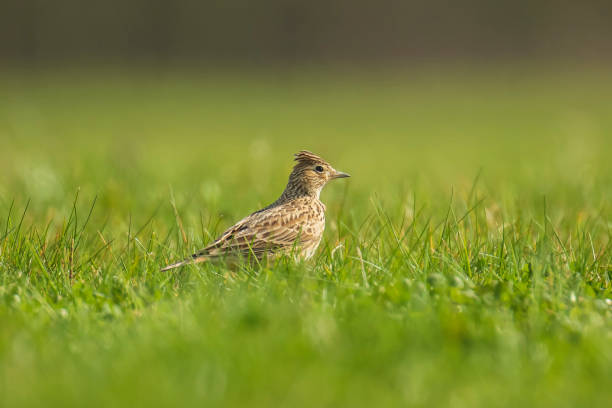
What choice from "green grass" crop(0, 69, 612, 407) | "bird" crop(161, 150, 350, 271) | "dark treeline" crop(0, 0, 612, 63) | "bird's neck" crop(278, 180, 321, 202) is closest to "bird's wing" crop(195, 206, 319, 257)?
"bird" crop(161, 150, 350, 271)

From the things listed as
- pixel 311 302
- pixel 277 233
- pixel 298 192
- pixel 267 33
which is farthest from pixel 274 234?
pixel 267 33

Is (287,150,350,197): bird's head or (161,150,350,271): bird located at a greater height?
(287,150,350,197): bird's head

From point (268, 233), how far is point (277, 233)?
0.06 metres

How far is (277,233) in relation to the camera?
18.1 ft

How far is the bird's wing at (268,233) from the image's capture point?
5.31m

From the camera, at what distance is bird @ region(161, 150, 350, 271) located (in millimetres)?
5143

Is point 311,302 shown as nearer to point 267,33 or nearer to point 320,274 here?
point 320,274

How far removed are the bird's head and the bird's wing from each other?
48cm

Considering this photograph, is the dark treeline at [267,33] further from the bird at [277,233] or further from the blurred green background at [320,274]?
the bird at [277,233]

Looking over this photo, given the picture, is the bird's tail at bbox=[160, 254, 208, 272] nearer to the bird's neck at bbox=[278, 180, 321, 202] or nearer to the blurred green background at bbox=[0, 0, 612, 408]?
the blurred green background at bbox=[0, 0, 612, 408]

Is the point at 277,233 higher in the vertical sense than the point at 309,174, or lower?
lower

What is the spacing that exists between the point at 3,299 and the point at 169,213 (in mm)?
3047

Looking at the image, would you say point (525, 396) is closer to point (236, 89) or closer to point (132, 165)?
point (132, 165)

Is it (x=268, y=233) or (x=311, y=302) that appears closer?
→ (x=311, y=302)
